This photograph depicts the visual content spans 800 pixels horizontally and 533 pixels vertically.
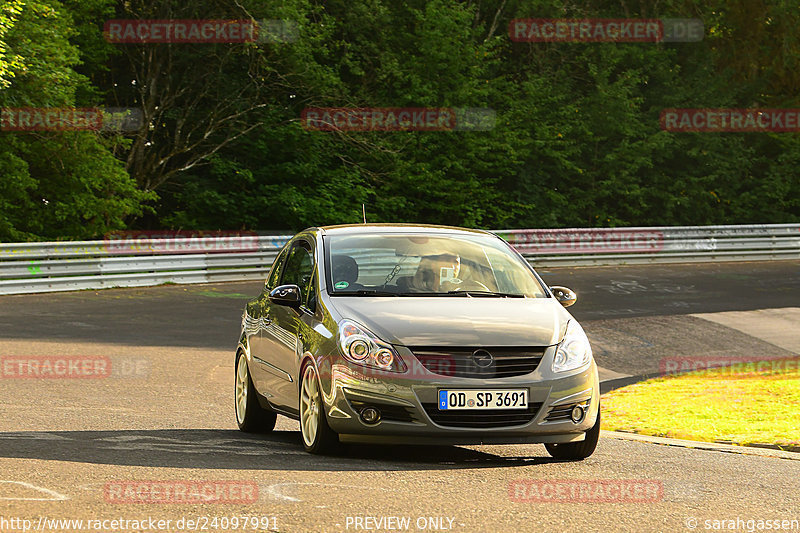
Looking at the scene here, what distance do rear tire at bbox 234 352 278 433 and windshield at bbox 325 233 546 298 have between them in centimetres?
152

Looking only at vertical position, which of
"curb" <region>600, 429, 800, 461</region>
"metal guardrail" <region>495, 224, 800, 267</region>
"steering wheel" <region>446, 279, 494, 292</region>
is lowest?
"metal guardrail" <region>495, 224, 800, 267</region>

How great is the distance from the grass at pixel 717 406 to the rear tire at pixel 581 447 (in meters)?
2.13

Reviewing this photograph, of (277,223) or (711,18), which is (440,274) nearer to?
(277,223)

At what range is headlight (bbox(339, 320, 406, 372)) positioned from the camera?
8109 mm

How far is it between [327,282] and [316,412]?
40.6 inches

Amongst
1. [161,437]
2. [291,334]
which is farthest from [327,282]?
[161,437]

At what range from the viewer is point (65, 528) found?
234 inches

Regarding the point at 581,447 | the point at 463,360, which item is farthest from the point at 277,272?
the point at 581,447

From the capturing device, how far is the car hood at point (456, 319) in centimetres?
816
